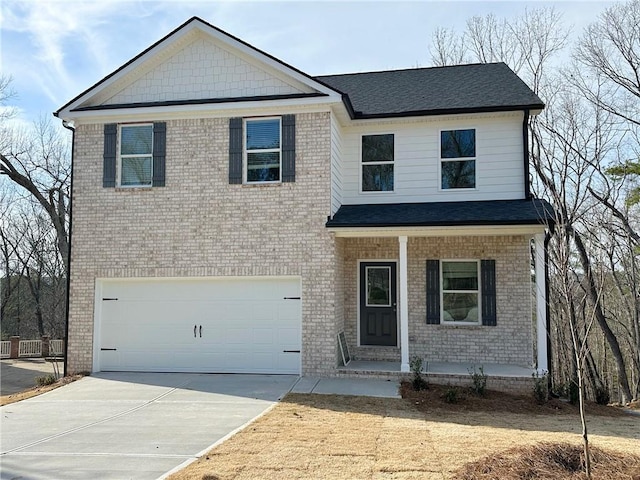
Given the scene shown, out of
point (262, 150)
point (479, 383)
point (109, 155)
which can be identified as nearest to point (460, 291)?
point (479, 383)

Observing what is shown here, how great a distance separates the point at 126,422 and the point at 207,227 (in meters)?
4.88

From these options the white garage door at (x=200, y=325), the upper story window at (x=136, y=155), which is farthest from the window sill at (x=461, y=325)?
the upper story window at (x=136, y=155)

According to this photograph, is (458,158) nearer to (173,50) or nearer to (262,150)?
(262,150)

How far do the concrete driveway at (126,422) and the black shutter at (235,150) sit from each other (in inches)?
177

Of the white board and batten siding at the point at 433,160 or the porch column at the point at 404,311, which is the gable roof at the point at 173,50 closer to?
the white board and batten siding at the point at 433,160

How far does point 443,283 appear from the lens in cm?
1209

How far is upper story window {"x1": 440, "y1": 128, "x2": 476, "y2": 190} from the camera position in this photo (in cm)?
1206

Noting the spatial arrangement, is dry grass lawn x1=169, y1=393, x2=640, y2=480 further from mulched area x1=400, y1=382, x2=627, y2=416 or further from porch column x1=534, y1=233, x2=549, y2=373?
porch column x1=534, y1=233, x2=549, y2=373

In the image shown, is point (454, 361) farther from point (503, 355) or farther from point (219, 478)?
point (219, 478)

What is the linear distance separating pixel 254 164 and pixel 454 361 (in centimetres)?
655

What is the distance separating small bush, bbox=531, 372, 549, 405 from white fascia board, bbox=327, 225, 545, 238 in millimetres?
2998

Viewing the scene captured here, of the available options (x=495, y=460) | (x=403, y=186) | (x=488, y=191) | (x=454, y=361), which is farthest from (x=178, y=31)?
(x=495, y=460)

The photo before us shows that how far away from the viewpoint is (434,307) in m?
11.9

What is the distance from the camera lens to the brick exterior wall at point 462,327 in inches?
456
